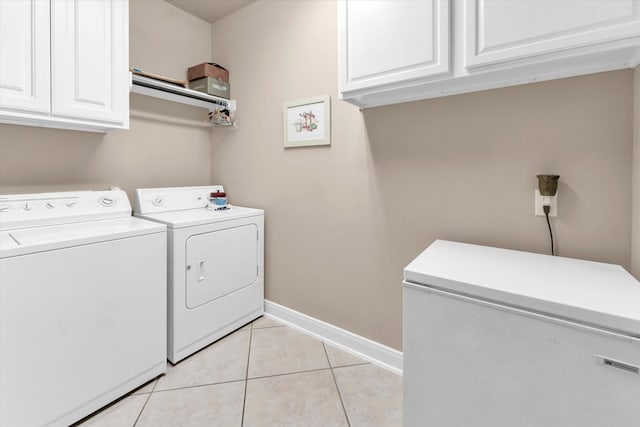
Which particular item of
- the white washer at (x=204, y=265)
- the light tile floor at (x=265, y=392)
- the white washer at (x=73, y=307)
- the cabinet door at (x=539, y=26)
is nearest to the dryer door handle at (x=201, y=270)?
the white washer at (x=204, y=265)

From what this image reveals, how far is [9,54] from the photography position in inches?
57.0

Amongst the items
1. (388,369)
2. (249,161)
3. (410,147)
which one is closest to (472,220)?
(410,147)

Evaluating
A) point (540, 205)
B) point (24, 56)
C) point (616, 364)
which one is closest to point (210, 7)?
point (24, 56)

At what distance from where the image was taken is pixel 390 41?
4.47 ft

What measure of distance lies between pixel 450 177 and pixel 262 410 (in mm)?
1541

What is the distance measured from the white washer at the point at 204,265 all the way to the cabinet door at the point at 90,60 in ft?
2.11

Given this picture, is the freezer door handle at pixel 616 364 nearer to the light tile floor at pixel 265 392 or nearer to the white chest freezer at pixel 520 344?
the white chest freezer at pixel 520 344

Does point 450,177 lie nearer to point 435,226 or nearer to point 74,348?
point 435,226

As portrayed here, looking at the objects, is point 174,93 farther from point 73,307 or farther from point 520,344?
point 520,344

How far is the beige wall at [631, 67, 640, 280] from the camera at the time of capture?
113 centimetres

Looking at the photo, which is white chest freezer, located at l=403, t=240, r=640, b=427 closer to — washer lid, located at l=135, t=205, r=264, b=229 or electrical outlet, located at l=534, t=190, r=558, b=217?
electrical outlet, located at l=534, t=190, r=558, b=217

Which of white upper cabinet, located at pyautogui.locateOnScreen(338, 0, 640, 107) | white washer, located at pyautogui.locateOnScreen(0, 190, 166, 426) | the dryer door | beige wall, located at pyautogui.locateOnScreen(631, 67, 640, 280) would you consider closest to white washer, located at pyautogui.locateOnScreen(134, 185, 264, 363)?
the dryer door

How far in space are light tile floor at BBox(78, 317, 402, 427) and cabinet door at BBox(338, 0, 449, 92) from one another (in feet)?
5.27

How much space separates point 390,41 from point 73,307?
6.19 feet
